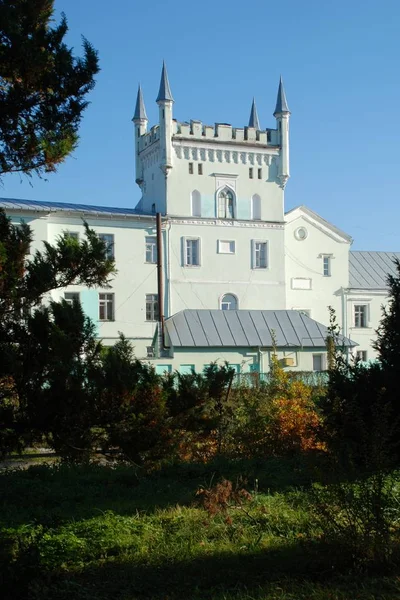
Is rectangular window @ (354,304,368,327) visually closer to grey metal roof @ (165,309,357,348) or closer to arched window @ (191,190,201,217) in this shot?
grey metal roof @ (165,309,357,348)

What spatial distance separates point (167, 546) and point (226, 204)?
43.0m

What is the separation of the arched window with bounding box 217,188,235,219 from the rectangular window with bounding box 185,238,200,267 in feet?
8.50

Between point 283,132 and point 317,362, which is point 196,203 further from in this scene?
point 317,362

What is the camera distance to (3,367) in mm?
10523

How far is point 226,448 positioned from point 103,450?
107 inches

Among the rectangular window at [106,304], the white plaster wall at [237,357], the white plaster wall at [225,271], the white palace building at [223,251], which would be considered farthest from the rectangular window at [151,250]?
the white plaster wall at [237,357]

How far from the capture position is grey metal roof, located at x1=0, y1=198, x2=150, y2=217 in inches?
1656

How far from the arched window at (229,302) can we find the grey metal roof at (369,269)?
28.0 feet

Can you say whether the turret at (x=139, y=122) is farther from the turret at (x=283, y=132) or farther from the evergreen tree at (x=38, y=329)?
the evergreen tree at (x=38, y=329)

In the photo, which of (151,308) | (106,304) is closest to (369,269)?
(151,308)

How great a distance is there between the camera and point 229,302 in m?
47.5

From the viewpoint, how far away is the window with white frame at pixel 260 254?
48.4 metres

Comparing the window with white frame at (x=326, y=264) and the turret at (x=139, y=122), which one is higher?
the turret at (x=139, y=122)

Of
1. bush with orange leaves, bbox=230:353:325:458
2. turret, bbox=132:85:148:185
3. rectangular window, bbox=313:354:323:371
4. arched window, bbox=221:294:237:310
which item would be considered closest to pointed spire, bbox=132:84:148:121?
turret, bbox=132:85:148:185
